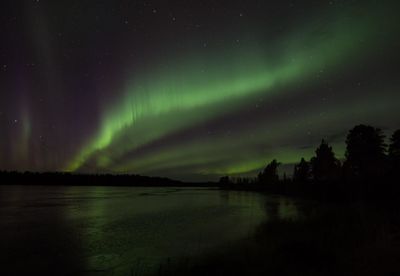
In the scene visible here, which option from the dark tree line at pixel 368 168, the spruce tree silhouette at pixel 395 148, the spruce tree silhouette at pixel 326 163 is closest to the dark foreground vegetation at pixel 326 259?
the dark tree line at pixel 368 168

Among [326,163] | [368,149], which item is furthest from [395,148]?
[326,163]

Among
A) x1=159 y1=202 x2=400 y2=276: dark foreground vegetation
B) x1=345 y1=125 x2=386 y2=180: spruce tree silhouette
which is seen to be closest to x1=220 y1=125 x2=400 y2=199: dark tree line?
x1=345 y1=125 x2=386 y2=180: spruce tree silhouette

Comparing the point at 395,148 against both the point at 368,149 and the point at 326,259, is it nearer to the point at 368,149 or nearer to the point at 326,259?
the point at 368,149

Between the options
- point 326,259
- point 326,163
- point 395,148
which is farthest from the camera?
point 326,163

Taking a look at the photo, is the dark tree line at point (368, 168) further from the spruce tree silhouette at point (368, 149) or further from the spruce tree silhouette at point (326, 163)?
the spruce tree silhouette at point (326, 163)

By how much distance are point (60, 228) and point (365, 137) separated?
50206mm

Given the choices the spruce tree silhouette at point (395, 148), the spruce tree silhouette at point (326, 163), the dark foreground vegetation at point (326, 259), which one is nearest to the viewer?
the dark foreground vegetation at point (326, 259)

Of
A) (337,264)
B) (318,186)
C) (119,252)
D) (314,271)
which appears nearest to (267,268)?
(314,271)

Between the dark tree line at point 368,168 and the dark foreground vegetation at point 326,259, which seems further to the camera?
the dark tree line at point 368,168

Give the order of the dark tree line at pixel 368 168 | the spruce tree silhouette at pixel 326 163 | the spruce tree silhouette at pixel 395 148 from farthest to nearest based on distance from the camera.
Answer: the spruce tree silhouette at pixel 326 163 < the spruce tree silhouette at pixel 395 148 < the dark tree line at pixel 368 168

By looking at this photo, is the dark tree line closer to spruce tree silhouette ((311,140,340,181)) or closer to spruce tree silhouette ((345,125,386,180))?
spruce tree silhouette ((345,125,386,180))

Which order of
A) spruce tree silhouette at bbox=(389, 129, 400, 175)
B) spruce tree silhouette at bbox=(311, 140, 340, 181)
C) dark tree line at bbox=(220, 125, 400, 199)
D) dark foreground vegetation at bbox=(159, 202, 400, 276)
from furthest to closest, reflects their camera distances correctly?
1. spruce tree silhouette at bbox=(311, 140, 340, 181)
2. spruce tree silhouette at bbox=(389, 129, 400, 175)
3. dark tree line at bbox=(220, 125, 400, 199)
4. dark foreground vegetation at bbox=(159, 202, 400, 276)

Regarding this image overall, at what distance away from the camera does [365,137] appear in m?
48.9

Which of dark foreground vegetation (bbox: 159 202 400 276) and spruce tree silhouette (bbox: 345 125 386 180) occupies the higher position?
spruce tree silhouette (bbox: 345 125 386 180)
